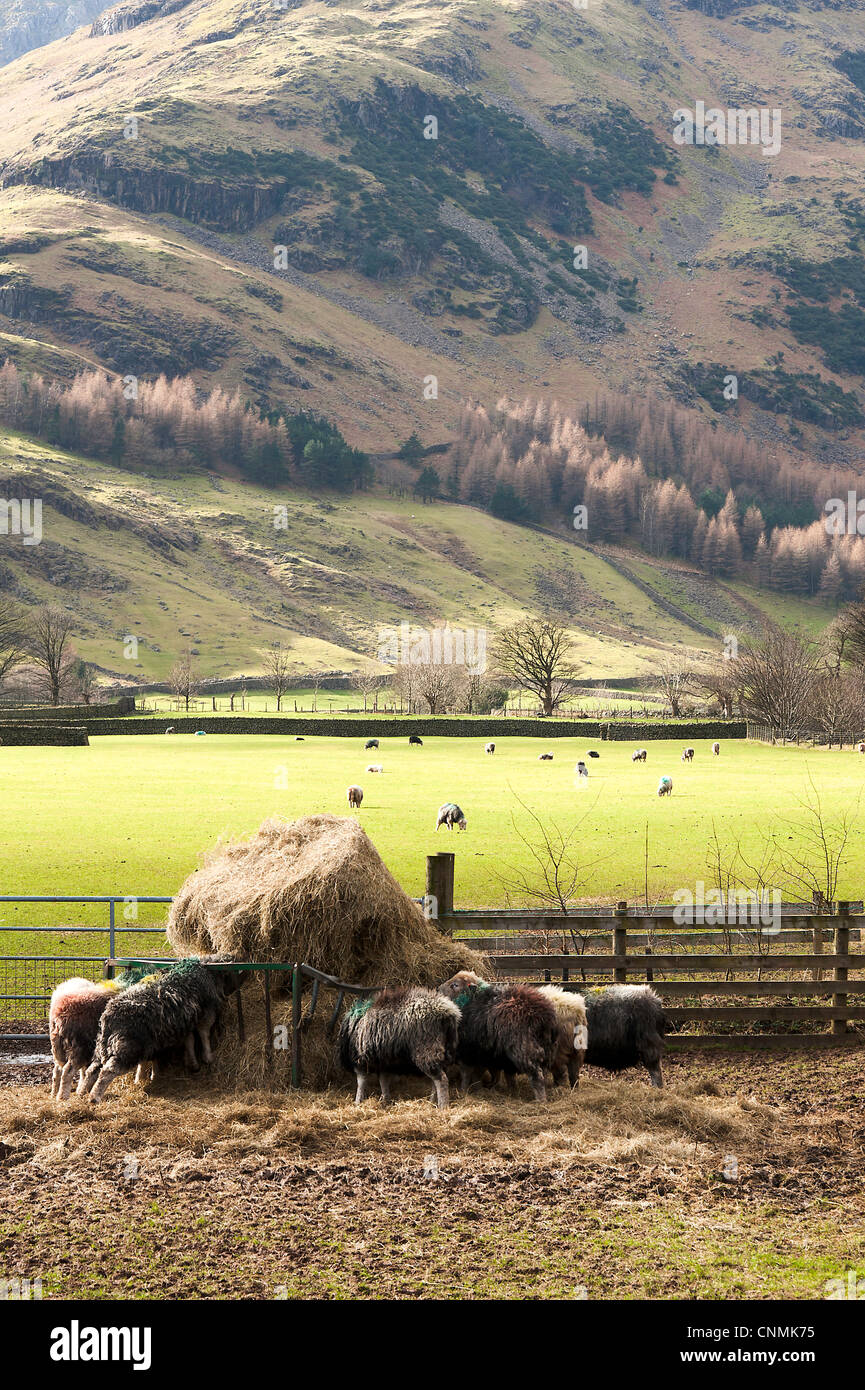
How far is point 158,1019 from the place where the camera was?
41.7 feet

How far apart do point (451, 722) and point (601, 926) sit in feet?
254

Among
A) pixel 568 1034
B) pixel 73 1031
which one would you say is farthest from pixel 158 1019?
pixel 568 1034

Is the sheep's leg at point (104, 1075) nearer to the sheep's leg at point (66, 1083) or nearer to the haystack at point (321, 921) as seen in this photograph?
the sheep's leg at point (66, 1083)

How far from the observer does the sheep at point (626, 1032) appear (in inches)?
516

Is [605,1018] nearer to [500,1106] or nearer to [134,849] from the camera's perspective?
[500,1106]

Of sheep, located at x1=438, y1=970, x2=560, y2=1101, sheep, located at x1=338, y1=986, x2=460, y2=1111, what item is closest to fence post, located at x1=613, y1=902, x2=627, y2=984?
sheep, located at x1=438, y1=970, x2=560, y2=1101

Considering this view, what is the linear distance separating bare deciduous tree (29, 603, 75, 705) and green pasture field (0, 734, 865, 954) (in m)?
48.0

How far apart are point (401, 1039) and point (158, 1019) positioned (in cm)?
247

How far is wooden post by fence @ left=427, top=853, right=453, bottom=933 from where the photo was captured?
1443 cm

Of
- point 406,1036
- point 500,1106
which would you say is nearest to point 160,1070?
point 406,1036

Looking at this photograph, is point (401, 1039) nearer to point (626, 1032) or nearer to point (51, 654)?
point (626, 1032)

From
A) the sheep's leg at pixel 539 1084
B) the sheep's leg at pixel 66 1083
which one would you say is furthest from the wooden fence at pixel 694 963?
the sheep's leg at pixel 66 1083

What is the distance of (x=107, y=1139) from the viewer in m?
11.5

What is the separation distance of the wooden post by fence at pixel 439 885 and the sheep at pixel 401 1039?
6.05 feet
